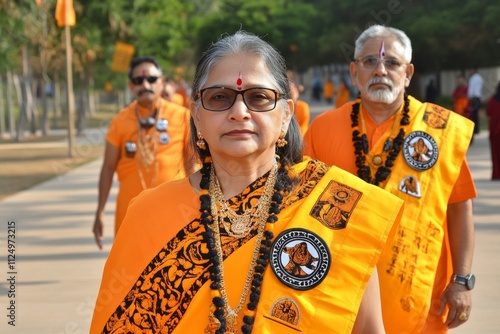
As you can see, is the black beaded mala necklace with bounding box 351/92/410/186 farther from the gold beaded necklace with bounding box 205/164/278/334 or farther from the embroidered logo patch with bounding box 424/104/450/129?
the gold beaded necklace with bounding box 205/164/278/334

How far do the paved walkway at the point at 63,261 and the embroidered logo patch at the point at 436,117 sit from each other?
8.03 feet

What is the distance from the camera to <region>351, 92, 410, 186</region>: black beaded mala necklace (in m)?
4.79

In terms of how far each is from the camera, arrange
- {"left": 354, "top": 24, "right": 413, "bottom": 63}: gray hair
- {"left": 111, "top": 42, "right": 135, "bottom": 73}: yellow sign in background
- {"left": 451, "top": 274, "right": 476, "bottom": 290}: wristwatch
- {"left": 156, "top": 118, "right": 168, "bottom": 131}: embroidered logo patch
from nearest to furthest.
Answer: {"left": 451, "top": 274, "right": 476, "bottom": 290}: wristwatch → {"left": 354, "top": 24, "right": 413, "bottom": 63}: gray hair → {"left": 156, "top": 118, "right": 168, "bottom": 131}: embroidered logo patch → {"left": 111, "top": 42, "right": 135, "bottom": 73}: yellow sign in background

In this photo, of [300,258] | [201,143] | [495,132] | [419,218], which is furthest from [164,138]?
[495,132]

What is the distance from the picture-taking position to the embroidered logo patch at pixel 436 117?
4914mm

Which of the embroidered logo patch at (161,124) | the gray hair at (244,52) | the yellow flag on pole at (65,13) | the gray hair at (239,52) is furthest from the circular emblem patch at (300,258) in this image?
the yellow flag on pole at (65,13)

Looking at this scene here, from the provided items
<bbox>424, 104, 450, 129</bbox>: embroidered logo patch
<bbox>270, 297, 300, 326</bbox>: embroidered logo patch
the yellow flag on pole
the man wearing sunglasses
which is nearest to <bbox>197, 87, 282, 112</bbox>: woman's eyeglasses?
<bbox>270, 297, 300, 326</bbox>: embroidered logo patch

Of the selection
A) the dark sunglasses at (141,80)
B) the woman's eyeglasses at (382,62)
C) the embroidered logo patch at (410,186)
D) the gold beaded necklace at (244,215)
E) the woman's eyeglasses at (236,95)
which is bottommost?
the dark sunglasses at (141,80)

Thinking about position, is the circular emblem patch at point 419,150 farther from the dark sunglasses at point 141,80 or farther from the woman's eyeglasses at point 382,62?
the dark sunglasses at point 141,80

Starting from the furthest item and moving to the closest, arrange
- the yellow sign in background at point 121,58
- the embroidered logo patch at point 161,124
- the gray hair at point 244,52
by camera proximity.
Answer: the yellow sign in background at point 121,58 < the embroidered logo patch at point 161,124 < the gray hair at point 244,52

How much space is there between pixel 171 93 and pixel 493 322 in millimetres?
9414

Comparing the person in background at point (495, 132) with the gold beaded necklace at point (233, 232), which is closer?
the gold beaded necklace at point (233, 232)

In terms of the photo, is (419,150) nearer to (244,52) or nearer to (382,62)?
(382,62)

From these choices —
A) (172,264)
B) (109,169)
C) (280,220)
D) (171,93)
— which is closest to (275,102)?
(280,220)
